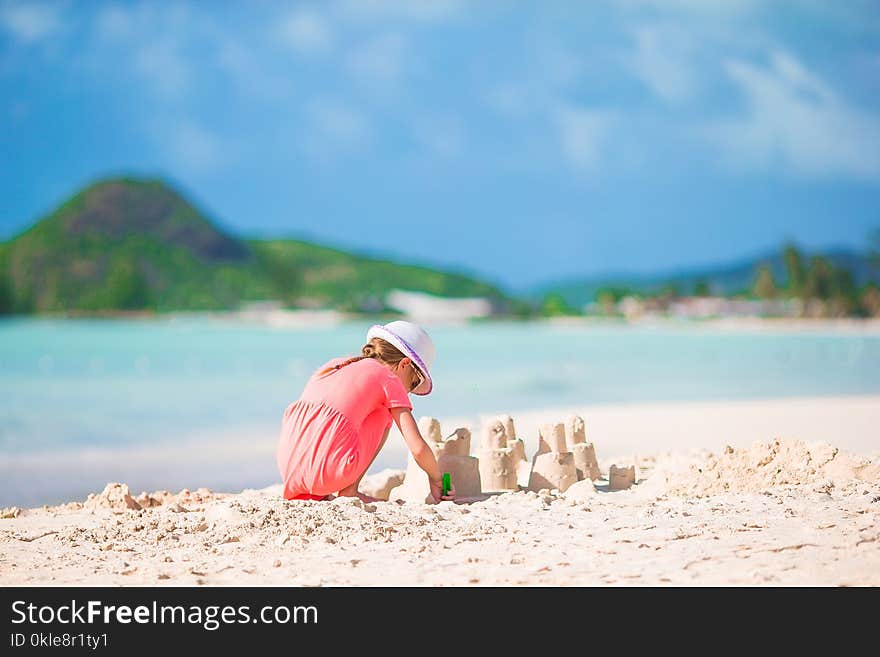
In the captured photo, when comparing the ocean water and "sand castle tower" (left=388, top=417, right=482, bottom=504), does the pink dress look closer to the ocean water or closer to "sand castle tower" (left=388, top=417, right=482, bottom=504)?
"sand castle tower" (left=388, top=417, right=482, bottom=504)

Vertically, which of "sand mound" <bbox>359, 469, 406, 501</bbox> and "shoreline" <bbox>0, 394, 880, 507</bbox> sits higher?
"shoreline" <bbox>0, 394, 880, 507</bbox>

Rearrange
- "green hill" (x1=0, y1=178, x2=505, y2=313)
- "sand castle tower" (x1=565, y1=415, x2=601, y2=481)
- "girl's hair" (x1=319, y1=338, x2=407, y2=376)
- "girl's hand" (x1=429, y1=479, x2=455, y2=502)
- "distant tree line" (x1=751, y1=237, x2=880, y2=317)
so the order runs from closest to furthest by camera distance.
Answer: "girl's hair" (x1=319, y1=338, x2=407, y2=376) → "girl's hand" (x1=429, y1=479, x2=455, y2=502) → "sand castle tower" (x1=565, y1=415, x2=601, y2=481) → "distant tree line" (x1=751, y1=237, x2=880, y2=317) → "green hill" (x1=0, y1=178, x2=505, y2=313)

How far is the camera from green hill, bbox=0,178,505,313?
128000mm

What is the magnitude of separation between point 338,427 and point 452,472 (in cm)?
97

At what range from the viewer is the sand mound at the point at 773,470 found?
5.65 meters

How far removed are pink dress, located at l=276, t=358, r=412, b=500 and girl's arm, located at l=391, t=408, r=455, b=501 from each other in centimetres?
5

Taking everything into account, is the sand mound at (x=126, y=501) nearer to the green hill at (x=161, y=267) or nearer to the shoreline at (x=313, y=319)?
the shoreline at (x=313, y=319)

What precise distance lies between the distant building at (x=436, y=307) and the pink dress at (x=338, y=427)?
12909 cm

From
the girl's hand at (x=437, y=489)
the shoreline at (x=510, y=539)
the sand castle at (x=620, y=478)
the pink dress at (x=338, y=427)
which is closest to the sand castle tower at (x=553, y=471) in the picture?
the shoreline at (x=510, y=539)

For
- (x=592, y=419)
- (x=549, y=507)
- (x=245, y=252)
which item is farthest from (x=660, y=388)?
(x=245, y=252)

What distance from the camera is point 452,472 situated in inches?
228

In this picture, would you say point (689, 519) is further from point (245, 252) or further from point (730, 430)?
point (245, 252)

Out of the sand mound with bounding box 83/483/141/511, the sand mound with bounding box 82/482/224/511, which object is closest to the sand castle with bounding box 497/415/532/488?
the sand mound with bounding box 82/482/224/511
